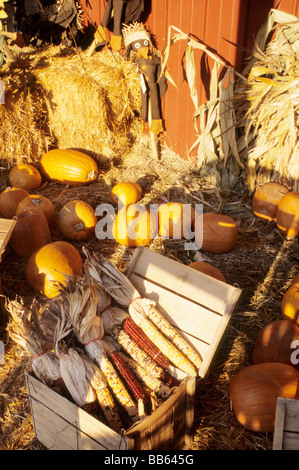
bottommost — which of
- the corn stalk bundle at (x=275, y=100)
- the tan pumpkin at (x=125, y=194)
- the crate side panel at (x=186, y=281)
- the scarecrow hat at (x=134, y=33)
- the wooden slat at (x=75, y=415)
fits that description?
the tan pumpkin at (x=125, y=194)

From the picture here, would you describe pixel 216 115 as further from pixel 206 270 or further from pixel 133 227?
pixel 206 270

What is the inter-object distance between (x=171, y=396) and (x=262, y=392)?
589mm

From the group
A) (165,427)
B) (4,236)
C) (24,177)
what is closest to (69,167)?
(24,177)

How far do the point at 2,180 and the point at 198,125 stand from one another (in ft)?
9.48

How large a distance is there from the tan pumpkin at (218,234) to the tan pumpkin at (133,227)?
0.58 metres

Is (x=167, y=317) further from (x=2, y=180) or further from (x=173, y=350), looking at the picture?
(x=2, y=180)

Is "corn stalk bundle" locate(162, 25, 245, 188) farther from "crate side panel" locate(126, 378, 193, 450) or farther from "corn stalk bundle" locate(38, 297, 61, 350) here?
"crate side panel" locate(126, 378, 193, 450)

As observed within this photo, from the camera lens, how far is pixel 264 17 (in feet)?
15.9

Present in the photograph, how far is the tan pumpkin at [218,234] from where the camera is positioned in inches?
161

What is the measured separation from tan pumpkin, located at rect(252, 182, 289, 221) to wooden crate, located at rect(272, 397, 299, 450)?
3004 millimetres

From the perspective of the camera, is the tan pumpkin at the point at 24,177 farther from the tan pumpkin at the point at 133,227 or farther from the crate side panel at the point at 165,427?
the crate side panel at the point at 165,427

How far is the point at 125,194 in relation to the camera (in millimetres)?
5031

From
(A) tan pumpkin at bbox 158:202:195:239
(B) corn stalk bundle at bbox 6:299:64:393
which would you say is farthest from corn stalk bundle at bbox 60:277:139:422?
(A) tan pumpkin at bbox 158:202:195:239

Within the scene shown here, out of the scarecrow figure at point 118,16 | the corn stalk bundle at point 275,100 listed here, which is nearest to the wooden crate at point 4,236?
the corn stalk bundle at point 275,100
